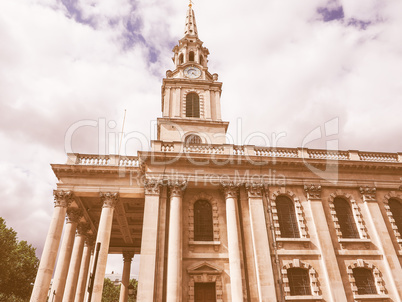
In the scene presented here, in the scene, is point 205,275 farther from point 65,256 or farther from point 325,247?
point 65,256

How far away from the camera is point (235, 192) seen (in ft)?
60.7

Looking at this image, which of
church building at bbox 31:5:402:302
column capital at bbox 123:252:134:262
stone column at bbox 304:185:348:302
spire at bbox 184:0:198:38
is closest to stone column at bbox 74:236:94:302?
church building at bbox 31:5:402:302

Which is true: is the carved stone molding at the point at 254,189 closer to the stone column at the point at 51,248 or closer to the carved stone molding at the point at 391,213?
the carved stone molding at the point at 391,213

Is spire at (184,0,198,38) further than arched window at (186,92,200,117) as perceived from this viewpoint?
Yes

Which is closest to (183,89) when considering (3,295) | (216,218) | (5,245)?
(216,218)

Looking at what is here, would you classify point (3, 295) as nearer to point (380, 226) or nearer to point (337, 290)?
point (337, 290)

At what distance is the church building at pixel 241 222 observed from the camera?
16031 millimetres

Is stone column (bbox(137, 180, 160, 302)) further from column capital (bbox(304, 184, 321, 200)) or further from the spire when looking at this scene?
the spire

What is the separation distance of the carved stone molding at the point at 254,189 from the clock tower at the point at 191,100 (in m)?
7.96

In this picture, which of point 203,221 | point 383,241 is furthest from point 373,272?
point 203,221

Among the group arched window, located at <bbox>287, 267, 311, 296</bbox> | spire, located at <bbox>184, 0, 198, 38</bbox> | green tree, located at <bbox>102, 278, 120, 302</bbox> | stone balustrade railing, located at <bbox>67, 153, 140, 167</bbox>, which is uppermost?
spire, located at <bbox>184, 0, 198, 38</bbox>

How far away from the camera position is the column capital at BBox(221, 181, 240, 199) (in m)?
18.4

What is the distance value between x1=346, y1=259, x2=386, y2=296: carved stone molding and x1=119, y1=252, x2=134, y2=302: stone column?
19492 mm

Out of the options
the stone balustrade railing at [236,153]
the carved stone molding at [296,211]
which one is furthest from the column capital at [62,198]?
the carved stone molding at [296,211]
